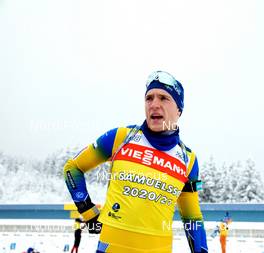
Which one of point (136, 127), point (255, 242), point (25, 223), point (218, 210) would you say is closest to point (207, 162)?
point (218, 210)

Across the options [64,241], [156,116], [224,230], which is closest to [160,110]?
[156,116]

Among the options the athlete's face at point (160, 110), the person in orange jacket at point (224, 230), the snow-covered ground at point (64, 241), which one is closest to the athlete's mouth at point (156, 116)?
the athlete's face at point (160, 110)

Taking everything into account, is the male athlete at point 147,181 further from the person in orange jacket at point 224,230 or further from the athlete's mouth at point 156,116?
the person in orange jacket at point 224,230

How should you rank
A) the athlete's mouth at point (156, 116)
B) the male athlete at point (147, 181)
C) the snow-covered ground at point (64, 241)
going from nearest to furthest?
the male athlete at point (147, 181), the athlete's mouth at point (156, 116), the snow-covered ground at point (64, 241)

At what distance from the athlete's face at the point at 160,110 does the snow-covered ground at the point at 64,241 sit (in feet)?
9.00

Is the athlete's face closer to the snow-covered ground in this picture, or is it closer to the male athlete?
the male athlete

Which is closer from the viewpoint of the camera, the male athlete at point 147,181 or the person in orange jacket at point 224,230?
the male athlete at point 147,181

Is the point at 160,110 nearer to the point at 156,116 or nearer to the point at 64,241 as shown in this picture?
the point at 156,116

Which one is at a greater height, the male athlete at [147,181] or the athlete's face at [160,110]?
the athlete's face at [160,110]

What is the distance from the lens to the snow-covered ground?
4.17 metres

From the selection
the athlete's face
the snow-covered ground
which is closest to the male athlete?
the athlete's face

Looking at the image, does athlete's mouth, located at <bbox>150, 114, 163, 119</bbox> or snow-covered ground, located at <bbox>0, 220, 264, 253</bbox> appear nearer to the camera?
athlete's mouth, located at <bbox>150, 114, 163, 119</bbox>

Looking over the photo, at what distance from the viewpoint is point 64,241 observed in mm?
4723

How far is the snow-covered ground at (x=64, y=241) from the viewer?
417 cm
